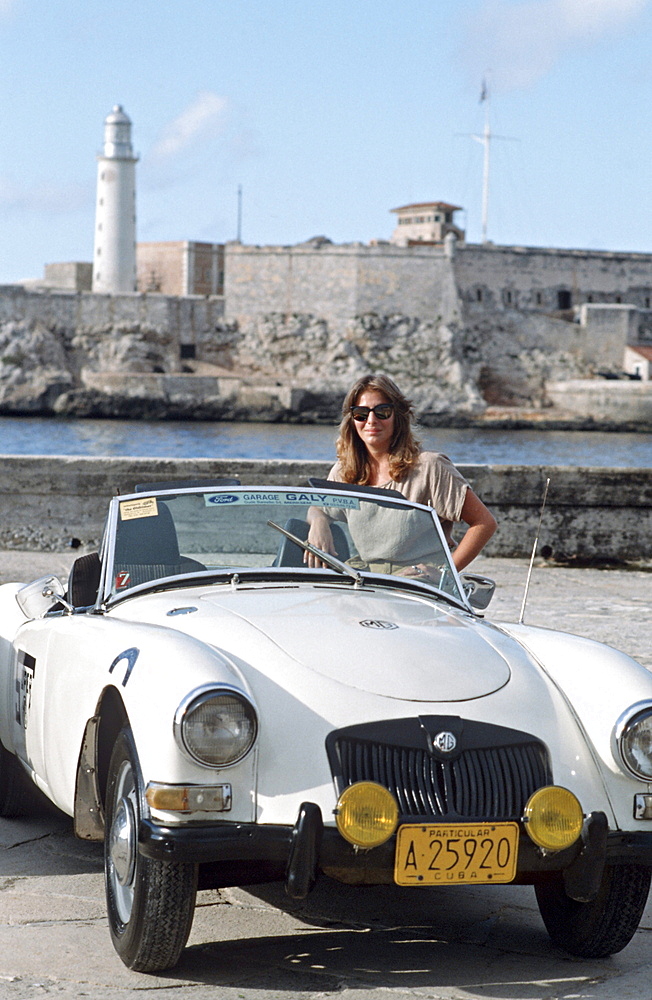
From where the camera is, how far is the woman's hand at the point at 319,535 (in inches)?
174

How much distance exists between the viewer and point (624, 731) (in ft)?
11.4

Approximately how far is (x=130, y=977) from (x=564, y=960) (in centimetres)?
122

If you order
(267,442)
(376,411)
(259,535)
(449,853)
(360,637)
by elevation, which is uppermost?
(376,411)

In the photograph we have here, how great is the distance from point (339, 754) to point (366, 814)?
7.0 inches

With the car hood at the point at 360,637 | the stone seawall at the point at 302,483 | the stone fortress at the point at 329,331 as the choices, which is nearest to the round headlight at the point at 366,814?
the car hood at the point at 360,637

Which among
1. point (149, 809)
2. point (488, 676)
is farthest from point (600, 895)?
point (149, 809)

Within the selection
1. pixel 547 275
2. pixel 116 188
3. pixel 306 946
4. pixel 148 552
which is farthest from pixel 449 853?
pixel 547 275

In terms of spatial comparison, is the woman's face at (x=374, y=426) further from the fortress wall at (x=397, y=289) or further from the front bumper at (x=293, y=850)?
the fortress wall at (x=397, y=289)

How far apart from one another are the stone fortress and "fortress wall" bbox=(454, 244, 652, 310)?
0.37 ft

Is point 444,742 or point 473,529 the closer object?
point 444,742

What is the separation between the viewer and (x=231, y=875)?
11.0 ft

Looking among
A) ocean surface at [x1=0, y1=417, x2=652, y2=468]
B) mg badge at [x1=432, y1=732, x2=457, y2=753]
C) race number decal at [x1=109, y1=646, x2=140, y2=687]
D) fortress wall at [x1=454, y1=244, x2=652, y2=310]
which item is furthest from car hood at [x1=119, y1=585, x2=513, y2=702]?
fortress wall at [x1=454, y1=244, x2=652, y2=310]

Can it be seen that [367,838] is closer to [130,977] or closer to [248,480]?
[130,977]

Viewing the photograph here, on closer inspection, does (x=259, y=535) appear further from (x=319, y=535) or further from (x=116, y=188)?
(x=116, y=188)
